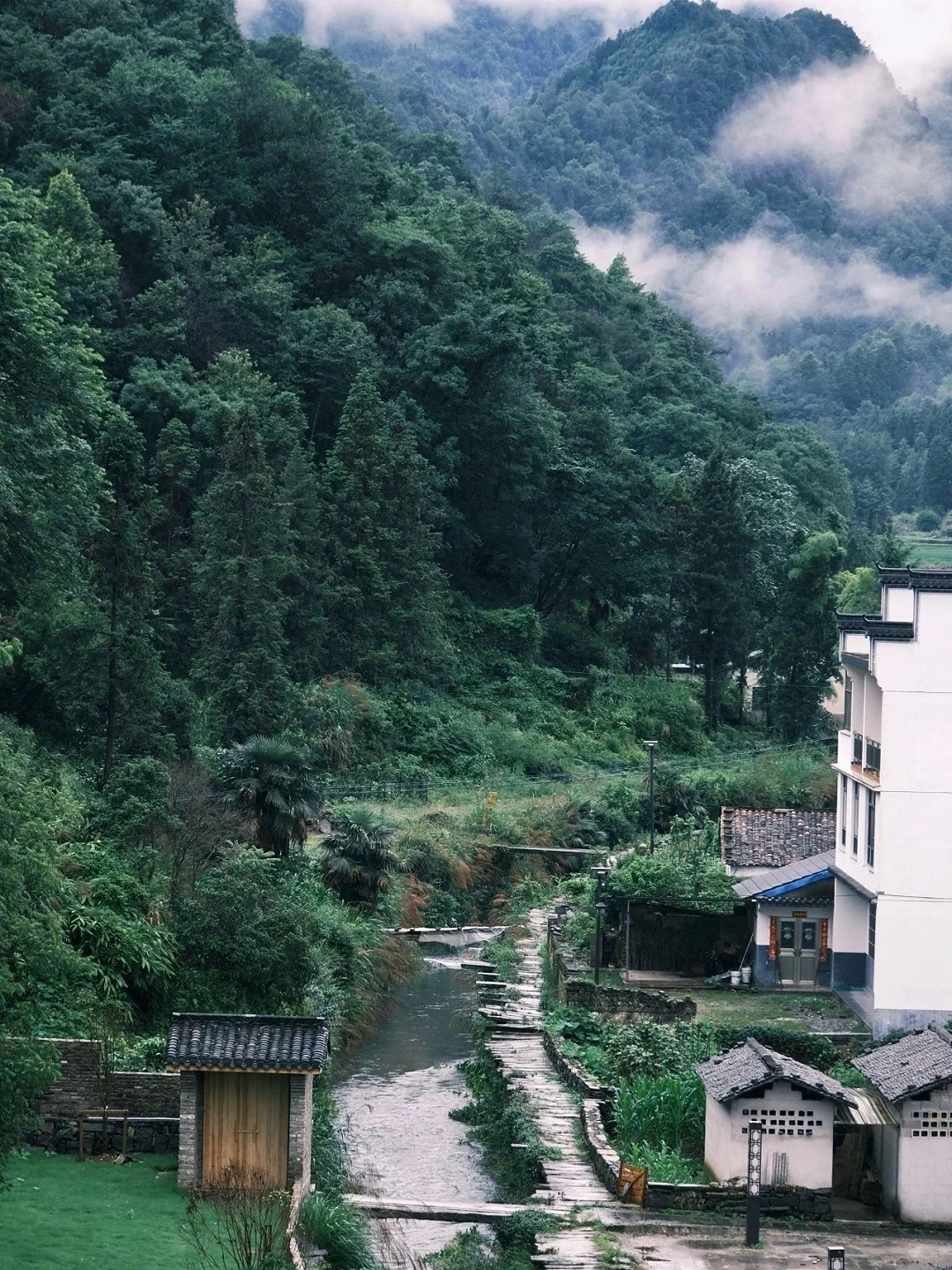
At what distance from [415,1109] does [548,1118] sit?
312cm

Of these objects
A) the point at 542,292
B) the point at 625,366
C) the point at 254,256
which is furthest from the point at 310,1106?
the point at 625,366

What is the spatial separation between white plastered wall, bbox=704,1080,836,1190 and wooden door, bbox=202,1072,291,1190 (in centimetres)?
545

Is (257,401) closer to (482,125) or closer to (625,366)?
(625,366)

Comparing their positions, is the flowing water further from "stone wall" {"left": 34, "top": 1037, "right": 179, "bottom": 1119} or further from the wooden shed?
"stone wall" {"left": 34, "top": 1037, "right": 179, "bottom": 1119}

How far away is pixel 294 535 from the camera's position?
48.6 meters

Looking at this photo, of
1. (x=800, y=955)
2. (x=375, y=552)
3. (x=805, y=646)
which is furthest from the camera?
(x=805, y=646)

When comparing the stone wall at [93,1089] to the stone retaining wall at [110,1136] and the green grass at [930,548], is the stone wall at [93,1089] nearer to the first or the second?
the stone retaining wall at [110,1136]

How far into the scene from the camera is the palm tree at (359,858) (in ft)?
120

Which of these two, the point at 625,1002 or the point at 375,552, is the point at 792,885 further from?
the point at 375,552

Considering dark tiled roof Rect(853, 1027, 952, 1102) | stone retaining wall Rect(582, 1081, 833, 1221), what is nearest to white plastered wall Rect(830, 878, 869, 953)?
dark tiled roof Rect(853, 1027, 952, 1102)

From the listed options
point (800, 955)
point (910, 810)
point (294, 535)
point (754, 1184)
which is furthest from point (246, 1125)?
point (294, 535)

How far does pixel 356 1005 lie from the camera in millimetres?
31609

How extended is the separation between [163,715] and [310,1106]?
16618mm

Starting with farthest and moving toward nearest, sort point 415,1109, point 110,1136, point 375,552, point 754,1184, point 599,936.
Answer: point 375,552 → point 599,936 → point 415,1109 → point 110,1136 → point 754,1184
